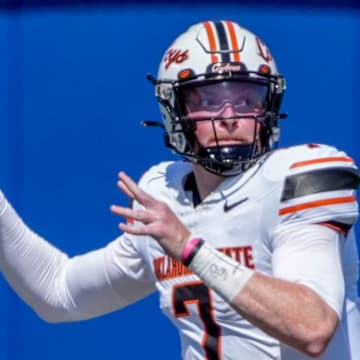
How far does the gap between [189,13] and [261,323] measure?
1384 mm

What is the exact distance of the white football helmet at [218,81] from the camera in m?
2.21

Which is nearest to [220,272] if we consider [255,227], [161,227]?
[161,227]

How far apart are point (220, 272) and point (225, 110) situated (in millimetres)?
390

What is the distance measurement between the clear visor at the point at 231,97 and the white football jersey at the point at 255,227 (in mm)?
103

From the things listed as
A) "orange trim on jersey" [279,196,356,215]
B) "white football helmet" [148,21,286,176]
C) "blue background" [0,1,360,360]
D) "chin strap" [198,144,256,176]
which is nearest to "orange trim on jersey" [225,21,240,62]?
"white football helmet" [148,21,286,176]

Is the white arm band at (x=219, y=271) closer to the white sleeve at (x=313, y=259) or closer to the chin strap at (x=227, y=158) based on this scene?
the white sleeve at (x=313, y=259)

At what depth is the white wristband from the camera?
1933 millimetres

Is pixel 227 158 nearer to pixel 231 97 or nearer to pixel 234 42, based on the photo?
pixel 231 97

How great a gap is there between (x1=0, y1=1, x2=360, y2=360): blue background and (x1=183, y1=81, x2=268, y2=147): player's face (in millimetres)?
841

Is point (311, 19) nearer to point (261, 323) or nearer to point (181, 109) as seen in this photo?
point (181, 109)

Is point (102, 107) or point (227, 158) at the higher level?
point (227, 158)

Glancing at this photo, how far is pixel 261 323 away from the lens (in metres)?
1.91

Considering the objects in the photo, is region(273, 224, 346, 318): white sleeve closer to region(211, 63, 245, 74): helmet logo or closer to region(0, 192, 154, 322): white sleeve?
region(211, 63, 245, 74): helmet logo

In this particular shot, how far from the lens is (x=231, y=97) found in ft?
7.39
